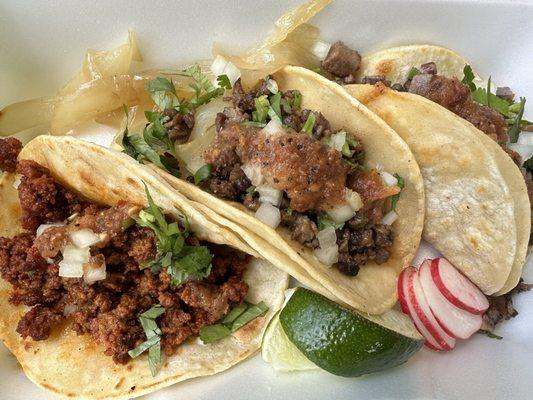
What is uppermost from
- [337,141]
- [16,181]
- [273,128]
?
[273,128]

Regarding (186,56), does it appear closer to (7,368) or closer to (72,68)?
(72,68)

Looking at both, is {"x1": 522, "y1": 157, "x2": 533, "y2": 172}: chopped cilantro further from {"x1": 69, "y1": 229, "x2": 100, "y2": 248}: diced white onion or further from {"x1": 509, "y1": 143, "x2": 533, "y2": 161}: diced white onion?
{"x1": 69, "y1": 229, "x2": 100, "y2": 248}: diced white onion

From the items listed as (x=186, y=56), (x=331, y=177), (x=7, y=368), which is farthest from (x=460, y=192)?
(x=7, y=368)

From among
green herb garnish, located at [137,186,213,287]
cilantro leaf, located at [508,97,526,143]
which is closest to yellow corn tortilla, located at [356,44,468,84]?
cilantro leaf, located at [508,97,526,143]

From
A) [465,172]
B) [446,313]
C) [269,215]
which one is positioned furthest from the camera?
[446,313]

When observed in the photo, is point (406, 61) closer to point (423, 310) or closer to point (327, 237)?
point (327, 237)

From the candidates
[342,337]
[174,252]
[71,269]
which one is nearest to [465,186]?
[342,337]
